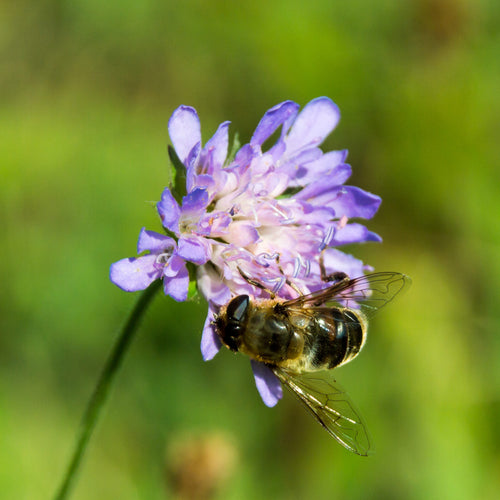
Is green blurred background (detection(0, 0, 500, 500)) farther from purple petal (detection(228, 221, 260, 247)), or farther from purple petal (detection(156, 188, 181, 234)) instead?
purple petal (detection(156, 188, 181, 234))

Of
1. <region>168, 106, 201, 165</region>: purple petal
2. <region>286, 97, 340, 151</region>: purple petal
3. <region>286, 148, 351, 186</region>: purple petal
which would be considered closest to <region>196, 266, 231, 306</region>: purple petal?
<region>168, 106, 201, 165</region>: purple petal

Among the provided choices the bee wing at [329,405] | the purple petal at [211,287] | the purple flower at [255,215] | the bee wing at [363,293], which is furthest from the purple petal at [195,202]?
the bee wing at [329,405]

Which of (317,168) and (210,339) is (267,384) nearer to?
(210,339)

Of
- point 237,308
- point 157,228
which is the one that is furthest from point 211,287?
point 157,228

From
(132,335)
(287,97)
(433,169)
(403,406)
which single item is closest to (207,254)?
(132,335)

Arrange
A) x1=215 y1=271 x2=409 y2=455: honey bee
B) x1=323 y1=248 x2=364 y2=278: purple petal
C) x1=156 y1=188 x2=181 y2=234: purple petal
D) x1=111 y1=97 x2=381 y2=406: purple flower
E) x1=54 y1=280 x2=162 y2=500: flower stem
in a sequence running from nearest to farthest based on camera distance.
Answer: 1. x1=156 y1=188 x2=181 y2=234: purple petal
2. x1=111 y1=97 x2=381 y2=406: purple flower
3. x1=54 y1=280 x2=162 y2=500: flower stem
4. x1=215 y1=271 x2=409 y2=455: honey bee
5. x1=323 y1=248 x2=364 y2=278: purple petal

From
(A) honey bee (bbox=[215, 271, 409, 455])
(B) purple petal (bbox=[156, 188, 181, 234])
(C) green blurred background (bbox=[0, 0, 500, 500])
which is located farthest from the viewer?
(C) green blurred background (bbox=[0, 0, 500, 500])

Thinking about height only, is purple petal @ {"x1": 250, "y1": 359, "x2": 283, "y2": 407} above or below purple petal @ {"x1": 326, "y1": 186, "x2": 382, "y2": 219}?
below

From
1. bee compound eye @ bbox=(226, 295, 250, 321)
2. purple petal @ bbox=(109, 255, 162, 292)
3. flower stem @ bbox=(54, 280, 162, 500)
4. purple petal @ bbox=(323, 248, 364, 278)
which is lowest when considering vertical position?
flower stem @ bbox=(54, 280, 162, 500)

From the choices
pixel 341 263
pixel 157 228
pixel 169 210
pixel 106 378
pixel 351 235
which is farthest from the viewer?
pixel 157 228
